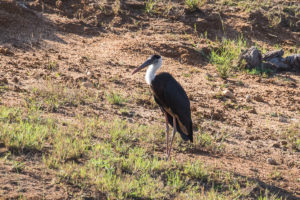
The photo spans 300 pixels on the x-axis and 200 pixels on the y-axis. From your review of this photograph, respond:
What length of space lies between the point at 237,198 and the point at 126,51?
487cm

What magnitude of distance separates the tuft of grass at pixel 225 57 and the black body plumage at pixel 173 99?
3025 mm

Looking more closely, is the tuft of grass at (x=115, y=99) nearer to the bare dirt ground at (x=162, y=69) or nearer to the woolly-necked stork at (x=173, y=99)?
the bare dirt ground at (x=162, y=69)

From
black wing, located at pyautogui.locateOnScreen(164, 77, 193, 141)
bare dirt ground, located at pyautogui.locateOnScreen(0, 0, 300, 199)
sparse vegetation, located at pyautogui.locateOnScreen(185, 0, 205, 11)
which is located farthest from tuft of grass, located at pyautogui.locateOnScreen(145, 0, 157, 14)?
black wing, located at pyautogui.locateOnScreen(164, 77, 193, 141)

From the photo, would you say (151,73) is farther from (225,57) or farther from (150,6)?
(150,6)

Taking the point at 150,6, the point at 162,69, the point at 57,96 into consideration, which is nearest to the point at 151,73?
the point at 57,96

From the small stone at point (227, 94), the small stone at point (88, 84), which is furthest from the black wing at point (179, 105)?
the small stone at point (227, 94)

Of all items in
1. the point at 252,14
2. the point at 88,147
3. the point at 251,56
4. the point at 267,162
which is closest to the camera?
the point at 88,147

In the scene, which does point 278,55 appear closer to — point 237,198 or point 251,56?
point 251,56

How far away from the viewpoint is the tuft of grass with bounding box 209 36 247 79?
8.38m

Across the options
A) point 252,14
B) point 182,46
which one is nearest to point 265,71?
→ point 182,46

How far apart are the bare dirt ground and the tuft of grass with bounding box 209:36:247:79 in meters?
0.20

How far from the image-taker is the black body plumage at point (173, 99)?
5430mm

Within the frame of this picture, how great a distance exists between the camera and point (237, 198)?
4.68 metres

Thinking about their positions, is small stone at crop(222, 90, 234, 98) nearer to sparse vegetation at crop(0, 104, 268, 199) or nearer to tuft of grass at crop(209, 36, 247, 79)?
tuft of grass at crop(209, 36, 247, 79)
